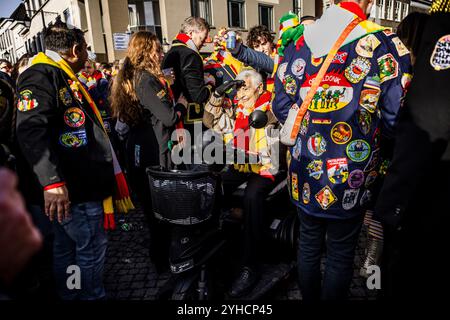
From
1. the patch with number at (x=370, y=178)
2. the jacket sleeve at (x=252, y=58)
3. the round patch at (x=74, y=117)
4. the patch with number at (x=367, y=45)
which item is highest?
the jacket sleeve at (x=252, y=58)

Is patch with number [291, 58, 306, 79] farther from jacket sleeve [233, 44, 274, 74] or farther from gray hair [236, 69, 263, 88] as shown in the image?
jacket sleeve [233, 44, 274, 74]

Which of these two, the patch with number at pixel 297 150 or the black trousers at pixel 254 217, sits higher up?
the patch with number at pixel 297 150

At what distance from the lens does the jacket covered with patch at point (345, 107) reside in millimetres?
1488

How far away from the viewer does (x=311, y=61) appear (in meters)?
1.65

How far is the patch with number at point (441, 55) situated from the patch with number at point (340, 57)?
1.53 ft

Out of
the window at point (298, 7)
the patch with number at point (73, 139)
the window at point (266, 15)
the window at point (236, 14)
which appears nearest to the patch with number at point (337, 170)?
the patch with number at point (73, 139)

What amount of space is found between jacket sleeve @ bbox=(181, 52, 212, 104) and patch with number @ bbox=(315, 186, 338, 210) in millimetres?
1579

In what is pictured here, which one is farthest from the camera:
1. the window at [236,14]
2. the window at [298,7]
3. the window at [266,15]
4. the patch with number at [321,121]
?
the window at [298,7]

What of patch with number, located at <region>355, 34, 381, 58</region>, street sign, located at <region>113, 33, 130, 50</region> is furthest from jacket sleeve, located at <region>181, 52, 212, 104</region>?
street sign, located at <region>113, 33, 130, 50</region>

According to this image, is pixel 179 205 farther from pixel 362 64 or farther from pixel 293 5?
pixel 293 5

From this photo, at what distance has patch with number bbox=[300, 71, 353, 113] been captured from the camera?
1533mm

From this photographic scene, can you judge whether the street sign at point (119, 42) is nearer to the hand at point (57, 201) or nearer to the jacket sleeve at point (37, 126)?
the jacket sleeve at point (37, 126)

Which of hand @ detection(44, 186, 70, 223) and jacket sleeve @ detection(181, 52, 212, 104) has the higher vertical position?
jacket sleeve @ detection(181, 52, 212, 104)

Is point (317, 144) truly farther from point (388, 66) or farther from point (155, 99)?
point (155, 99)
